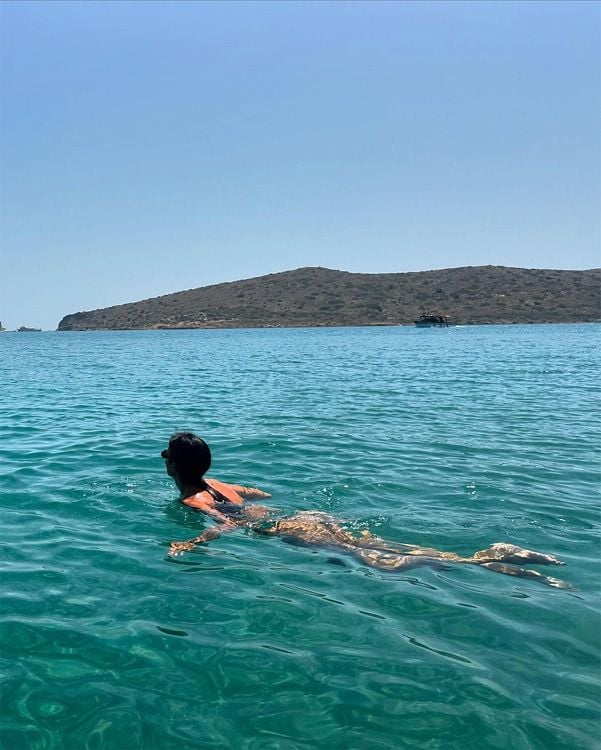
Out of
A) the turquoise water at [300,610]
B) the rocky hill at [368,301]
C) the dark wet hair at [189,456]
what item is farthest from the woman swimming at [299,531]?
the rocky hill at [368,301]

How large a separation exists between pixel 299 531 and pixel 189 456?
1.82 meters

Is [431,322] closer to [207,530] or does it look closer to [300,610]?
[207,530]

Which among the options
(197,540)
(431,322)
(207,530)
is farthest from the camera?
(431,322)

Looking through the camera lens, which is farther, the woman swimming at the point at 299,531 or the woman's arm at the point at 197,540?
the woman's arm at the point at 197,540

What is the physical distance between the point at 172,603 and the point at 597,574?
14.1 ft

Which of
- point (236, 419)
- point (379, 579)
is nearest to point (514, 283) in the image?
point (236, 419)

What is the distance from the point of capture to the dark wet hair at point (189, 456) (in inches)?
320

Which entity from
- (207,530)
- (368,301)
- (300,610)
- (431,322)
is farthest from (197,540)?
(368,301)

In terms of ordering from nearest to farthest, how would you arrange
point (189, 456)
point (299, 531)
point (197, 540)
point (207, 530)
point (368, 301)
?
point (197, 540) < point (299, 531) < point (207, 530) < point (189, 456) < point (368, 301)

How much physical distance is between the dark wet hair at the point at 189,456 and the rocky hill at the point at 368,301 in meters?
125

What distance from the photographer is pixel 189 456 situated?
819 cm

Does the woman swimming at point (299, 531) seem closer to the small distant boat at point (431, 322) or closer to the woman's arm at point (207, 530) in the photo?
the woman's arm at point (207, 530)

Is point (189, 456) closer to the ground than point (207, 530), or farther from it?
farther from it

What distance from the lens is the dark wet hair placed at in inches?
320
